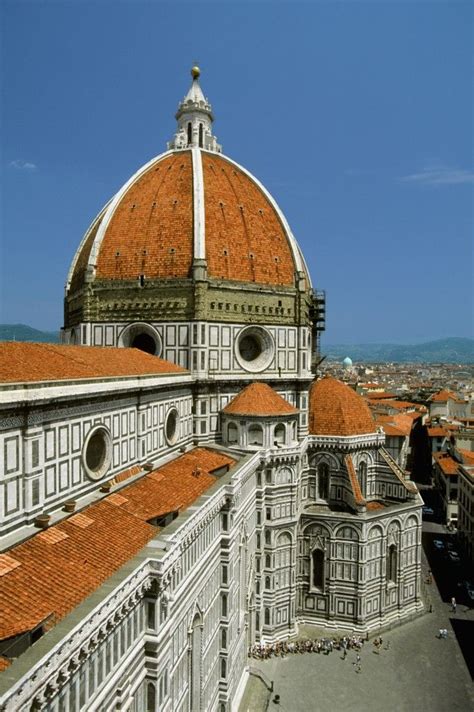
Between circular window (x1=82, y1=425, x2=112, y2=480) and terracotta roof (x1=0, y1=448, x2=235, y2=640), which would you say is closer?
terracotta roof (x1=0, y1=448, x2=235, y2=640)

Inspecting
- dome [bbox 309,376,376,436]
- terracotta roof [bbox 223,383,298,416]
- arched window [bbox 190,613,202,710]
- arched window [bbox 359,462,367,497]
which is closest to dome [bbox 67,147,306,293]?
terracotta roof [bbox 223,383,298,416]

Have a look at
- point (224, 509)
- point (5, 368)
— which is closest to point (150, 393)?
point (224, 509)

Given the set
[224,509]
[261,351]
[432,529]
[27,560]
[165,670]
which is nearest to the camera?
[27,560]

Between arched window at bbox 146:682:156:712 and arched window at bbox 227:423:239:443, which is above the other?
arched window at bbox 227:423:239:443

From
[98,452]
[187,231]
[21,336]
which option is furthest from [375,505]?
[21,336]

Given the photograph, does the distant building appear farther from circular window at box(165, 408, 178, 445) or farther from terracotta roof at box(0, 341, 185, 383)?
terracotta roof at box(0, 341, 185, 383)

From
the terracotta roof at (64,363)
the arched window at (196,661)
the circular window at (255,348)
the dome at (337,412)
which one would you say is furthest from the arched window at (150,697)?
the dome at (337,412)

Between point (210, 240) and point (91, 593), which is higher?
point (210, 240)

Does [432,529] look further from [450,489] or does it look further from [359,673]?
[359,673]

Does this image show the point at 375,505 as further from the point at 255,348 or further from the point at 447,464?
the point at 447,464
